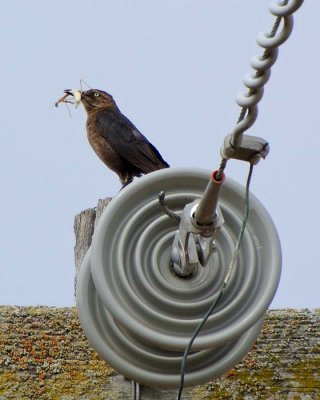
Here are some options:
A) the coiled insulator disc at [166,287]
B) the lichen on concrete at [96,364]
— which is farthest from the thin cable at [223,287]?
the lichen on concrete at [96,364]

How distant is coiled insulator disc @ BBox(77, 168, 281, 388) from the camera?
2.57 meters

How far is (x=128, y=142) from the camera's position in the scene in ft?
28.3

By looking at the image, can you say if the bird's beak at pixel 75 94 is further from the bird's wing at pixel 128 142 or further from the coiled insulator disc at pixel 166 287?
the coiled insulator disc at pixel 166 287

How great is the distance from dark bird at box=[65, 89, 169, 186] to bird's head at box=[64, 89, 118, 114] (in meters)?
0.04

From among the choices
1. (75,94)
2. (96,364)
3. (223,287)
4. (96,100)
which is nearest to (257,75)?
(223,287)

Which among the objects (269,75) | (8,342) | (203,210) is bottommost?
(8,342)

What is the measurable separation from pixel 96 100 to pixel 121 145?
2.57ft

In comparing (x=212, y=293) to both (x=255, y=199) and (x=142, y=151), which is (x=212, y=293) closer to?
(x=255, y=199)

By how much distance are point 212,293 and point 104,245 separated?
293mm

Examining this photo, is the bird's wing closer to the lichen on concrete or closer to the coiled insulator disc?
the lichen on concrete

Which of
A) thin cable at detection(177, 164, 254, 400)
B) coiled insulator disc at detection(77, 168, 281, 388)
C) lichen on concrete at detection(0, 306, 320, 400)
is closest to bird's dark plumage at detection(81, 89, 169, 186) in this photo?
lichen on concrete at detection(0, 306, 320, 400)

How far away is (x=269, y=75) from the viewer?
2.22m

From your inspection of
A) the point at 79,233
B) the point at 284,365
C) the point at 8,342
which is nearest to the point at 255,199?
the point at 284,365

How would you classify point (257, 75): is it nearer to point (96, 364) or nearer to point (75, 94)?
point (96, 364)
